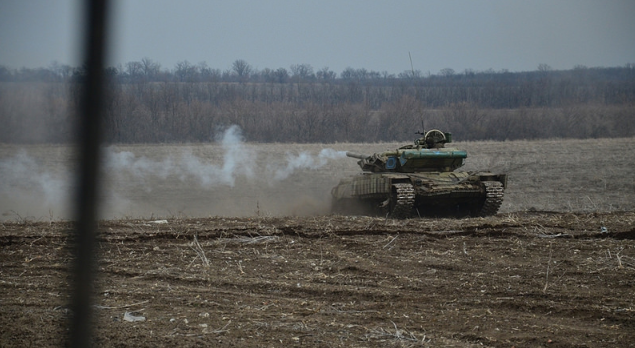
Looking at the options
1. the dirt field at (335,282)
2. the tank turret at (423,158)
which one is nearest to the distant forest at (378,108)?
the tank turret at (423,158)

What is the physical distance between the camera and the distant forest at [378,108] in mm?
36375

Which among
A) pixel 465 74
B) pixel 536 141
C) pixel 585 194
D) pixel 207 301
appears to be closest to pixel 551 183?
pixel 585 194

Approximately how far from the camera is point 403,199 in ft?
48.5

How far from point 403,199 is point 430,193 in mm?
816

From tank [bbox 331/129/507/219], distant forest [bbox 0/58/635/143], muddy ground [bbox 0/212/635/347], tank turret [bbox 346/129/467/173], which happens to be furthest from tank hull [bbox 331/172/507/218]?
distant forest [bbox 0/58/635/143]

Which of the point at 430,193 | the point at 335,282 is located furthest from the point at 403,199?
the point at 335,282

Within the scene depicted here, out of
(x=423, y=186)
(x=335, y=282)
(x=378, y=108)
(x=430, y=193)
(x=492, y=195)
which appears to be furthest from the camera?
(x=378, y=108)

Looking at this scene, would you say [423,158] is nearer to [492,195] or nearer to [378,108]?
[492,195]

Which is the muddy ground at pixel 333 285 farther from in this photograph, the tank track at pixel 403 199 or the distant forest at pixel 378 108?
the distant forest at pixel 378 108

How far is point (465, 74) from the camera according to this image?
61.1m

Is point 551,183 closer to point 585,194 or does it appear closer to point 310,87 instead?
point 585,194

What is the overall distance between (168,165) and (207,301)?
848 inches

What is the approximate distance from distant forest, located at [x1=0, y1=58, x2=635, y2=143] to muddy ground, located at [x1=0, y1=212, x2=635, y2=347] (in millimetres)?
17422

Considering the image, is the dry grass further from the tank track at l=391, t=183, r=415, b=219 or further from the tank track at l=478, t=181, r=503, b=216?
the tank track at l=478, t=181, r=503, b=216
